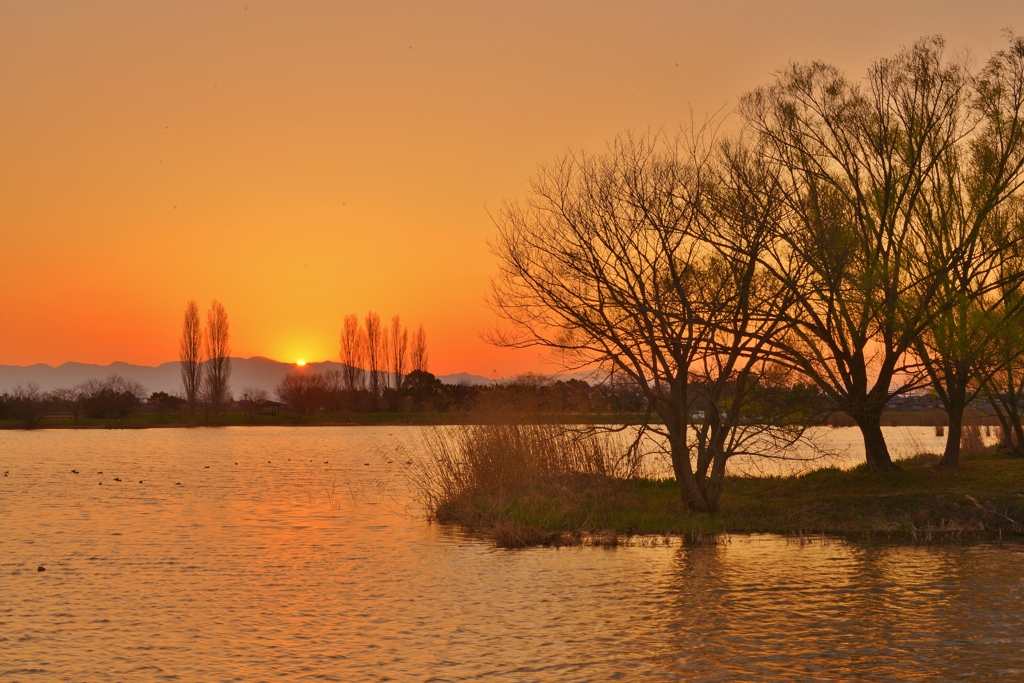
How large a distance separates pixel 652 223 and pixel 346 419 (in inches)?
3559

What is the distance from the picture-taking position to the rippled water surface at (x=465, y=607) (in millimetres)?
12469

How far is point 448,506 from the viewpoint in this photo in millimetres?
27953

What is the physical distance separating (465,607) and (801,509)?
40.1ft

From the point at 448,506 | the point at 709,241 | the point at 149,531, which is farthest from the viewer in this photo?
the point at 448,506

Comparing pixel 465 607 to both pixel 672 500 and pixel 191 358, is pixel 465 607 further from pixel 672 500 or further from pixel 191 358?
pixel 191 358

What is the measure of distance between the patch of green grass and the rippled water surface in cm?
142

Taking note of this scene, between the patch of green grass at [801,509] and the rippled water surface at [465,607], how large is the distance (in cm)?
142

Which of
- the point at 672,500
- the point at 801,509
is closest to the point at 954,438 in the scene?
the point at 801,509

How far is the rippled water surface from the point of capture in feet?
40.9

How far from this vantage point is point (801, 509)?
25.2m

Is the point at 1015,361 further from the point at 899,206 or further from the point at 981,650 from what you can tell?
the point at 981,650

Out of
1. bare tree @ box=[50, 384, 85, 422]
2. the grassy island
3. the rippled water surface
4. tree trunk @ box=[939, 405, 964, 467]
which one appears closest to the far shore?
bare tree @ box=[50, 384, 85, 422]

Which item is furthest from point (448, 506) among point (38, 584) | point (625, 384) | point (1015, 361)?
point (1015, 361)

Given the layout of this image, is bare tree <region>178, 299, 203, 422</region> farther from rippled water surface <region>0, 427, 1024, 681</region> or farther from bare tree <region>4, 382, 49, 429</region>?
rippled water surface <region>0, 427, 1024, 681</region>
